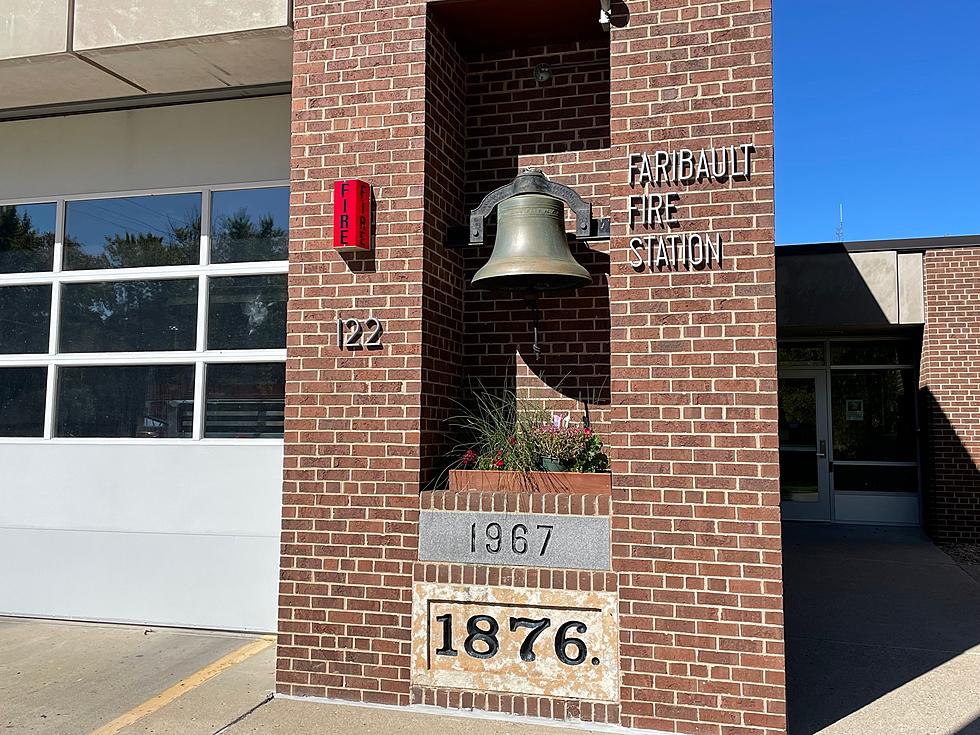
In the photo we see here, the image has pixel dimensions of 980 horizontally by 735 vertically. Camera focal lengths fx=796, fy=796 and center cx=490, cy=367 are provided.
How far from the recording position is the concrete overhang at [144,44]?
5.76m

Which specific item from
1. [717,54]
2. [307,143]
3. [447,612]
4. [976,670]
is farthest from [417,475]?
[976,670]

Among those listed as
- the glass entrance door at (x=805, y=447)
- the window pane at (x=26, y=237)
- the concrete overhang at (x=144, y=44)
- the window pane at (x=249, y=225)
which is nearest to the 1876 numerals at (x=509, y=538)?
the window pane at (x=249, y=225)

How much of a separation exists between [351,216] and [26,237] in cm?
432

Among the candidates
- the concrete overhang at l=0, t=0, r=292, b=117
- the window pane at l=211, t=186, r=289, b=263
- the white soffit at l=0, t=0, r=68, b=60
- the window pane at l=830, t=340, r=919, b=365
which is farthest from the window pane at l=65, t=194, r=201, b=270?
the window pane at l=830, t=340, r=919, b=365

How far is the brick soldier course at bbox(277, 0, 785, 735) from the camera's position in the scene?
4430 millimetres

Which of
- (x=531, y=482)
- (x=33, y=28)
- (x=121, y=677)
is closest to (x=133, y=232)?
(x=33, y=28)

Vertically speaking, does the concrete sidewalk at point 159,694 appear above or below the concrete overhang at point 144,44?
below

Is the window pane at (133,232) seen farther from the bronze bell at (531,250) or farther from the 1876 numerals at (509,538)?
the 1876 numerals at (509,538)

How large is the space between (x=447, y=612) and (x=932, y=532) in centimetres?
902

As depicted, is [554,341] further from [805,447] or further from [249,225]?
[805,447]

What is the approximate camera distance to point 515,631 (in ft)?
15.5

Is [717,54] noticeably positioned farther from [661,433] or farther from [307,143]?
[307,143]

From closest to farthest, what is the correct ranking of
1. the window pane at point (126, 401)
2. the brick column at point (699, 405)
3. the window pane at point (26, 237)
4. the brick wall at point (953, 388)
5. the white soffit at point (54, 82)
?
the brick column at point (699, 405)
the white soffit at point (54, 82)
the window pane at point (126, 401)
the window pane at point (26, 237)
the brick wall at point (953, 388)

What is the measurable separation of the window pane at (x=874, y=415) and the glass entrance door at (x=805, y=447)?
0.75 ft
